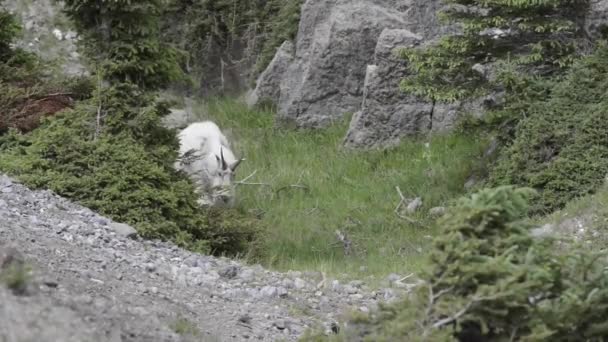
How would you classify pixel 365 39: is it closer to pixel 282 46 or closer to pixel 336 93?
pixel 336 93

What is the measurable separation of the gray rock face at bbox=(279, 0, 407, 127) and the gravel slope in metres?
8.08

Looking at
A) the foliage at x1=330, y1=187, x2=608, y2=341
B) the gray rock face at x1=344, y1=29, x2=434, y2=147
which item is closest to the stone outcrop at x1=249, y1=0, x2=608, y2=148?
the gray rock face at x1=344, y1=29, x2=434, y2=147

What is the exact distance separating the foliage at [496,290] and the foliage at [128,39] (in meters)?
6.54

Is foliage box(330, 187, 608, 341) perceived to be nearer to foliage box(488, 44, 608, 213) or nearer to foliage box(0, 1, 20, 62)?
foliage box(488, 44, 608, 213)

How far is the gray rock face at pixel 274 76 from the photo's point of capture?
59.7 feet

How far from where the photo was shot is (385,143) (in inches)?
573

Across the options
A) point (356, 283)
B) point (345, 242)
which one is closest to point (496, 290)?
point (356, 283)

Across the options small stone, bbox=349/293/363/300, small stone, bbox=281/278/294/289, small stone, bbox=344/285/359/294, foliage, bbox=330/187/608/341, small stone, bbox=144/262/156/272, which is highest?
foliage, bbox=330/187/608/341

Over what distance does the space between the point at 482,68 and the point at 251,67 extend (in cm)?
881

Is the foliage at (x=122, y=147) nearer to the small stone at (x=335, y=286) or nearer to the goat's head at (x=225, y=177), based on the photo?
the goat's head at (x=225, y=177)

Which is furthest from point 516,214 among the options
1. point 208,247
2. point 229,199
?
point 229,199

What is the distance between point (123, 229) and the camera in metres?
8.81

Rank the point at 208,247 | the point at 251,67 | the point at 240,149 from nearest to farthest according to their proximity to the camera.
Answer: the point at 208,247 → the point at 240,149 → the point at 251,67

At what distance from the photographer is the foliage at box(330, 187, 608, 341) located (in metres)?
4.62
